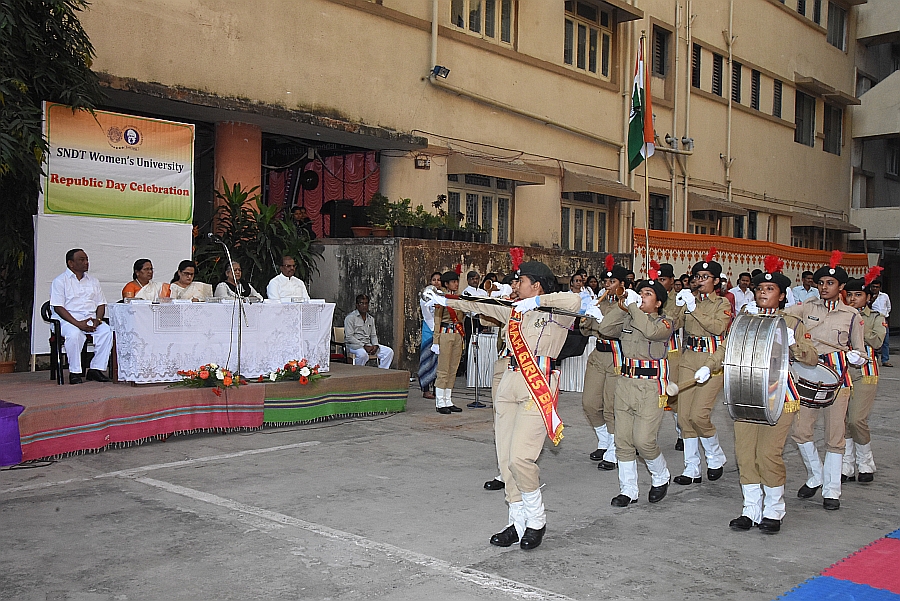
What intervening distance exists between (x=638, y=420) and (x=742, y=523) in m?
1.04

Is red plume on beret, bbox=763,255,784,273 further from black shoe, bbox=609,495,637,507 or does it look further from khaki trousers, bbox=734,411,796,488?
black shoe, bbox=609,495,637,507

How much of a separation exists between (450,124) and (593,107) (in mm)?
4853

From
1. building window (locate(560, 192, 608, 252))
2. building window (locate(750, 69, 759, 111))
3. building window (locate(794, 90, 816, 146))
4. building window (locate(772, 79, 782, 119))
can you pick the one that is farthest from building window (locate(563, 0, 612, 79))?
building window (locate(794, 90, 816, 146))

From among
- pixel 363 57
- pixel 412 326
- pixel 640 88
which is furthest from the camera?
pixel 640 88

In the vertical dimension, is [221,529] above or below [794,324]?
below

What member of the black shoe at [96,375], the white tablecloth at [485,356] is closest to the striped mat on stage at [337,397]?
the black shoe at [96,375]

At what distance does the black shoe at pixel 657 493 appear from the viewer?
6875mm

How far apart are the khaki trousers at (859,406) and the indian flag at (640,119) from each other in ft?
35.1

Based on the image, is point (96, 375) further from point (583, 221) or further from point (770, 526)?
point (583, 221)

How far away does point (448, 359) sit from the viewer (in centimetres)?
1127

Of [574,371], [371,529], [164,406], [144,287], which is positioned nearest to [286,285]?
[144,287]

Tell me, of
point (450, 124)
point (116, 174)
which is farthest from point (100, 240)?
point (450, 124)

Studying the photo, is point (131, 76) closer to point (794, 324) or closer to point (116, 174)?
point (116, 174)

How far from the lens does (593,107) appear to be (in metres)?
20.0
